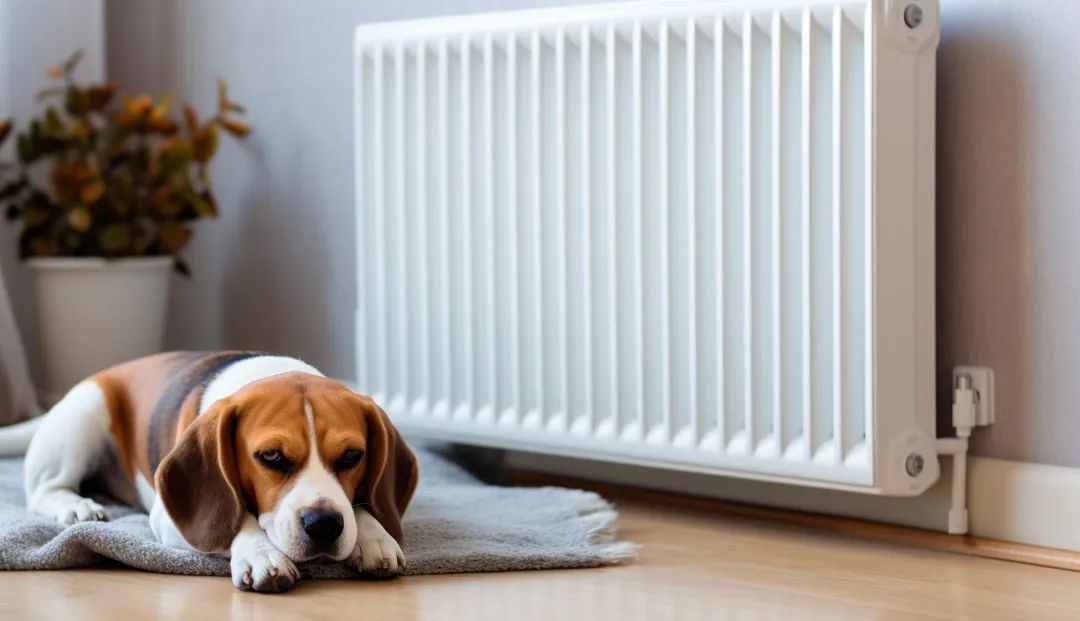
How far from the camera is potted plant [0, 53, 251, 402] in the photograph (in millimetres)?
2727

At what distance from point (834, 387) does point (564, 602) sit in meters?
0.47

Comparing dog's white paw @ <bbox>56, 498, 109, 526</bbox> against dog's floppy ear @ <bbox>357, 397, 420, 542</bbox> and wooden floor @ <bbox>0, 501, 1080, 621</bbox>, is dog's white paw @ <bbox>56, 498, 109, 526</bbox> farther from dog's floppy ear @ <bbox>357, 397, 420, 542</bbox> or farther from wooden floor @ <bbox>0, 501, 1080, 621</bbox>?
dog's floppy ear @ <bbox>357, 397, 420, 542</bbox>

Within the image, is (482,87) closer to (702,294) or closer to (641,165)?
(641,165)

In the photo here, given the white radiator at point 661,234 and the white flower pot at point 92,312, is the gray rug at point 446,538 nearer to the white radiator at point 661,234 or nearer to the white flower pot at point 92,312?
the white radiator at point 661,234

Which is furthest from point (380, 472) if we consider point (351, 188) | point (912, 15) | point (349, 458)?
point (351, 188)

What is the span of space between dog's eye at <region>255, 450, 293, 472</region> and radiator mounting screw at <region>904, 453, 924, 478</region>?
2.43 feet

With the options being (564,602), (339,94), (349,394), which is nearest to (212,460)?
(349,394)

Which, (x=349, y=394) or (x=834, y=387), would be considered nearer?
(x=349, y=394)

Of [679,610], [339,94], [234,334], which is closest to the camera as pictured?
[679,610]

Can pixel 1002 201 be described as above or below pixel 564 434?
above

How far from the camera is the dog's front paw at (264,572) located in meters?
1.55

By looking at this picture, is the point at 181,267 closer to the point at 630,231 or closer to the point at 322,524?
the point at 630,231

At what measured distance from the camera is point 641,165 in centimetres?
202

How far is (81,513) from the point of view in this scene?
1814mm
